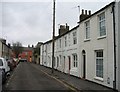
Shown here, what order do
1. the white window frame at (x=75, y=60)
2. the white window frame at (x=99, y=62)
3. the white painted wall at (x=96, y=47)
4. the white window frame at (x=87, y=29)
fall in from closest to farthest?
the white painted wall at (x=96, y=47), the white window frame at (x=99, y=62), the white window frame at (x=87, y=29), the white window frame at (x=75, y=60)

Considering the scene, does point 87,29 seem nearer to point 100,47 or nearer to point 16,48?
point 100,47

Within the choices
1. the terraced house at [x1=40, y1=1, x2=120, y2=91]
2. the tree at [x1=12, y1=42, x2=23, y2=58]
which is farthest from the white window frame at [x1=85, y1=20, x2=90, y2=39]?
the tree at [x1=12, y1=42, x2=23, y2=58]

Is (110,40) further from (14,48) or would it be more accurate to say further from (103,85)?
(14,48)

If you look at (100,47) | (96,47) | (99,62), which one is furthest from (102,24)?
(99,62)

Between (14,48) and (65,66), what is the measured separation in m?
93.1

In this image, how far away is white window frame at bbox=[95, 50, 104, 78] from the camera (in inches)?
689

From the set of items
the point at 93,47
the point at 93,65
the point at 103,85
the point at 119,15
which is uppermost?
the point at 119,15

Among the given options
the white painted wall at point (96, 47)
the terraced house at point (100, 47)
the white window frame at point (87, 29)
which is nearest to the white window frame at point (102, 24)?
the terraced house at point (100, 47)

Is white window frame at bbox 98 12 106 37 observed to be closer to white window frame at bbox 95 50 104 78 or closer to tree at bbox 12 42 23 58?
white window frame at bbox 95 50 104 78

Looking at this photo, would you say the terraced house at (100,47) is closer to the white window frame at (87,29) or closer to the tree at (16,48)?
the white window frame at (87,29)

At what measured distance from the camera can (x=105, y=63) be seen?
54.1 feet

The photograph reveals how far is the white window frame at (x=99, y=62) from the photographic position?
689 inches

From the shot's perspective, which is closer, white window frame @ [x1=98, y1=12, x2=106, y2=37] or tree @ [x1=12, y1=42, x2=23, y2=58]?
white window frame @ [x1=98, y1=12, x2=106, y2=37]

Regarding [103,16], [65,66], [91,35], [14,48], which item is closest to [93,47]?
[91,35]
